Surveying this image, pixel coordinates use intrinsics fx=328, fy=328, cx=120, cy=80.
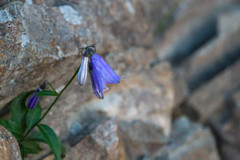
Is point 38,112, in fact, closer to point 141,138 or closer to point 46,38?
point 46,38

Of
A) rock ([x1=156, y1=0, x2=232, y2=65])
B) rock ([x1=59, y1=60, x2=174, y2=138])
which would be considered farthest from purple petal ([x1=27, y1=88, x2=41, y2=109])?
rock ([x1=156, y1=0, x2=232, y2=65])

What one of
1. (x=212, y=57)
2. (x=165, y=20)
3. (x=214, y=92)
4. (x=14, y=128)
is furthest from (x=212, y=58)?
(x=14, y=128)

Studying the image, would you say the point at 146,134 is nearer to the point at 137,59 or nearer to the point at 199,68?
the point at 137,59

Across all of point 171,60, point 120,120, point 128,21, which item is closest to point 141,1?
Result: point 128,21

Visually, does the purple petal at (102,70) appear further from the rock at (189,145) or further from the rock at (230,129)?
the rock at (230,129)

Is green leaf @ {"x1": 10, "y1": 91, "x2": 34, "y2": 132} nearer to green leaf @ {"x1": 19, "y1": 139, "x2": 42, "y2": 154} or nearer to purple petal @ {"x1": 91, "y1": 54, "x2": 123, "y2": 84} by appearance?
green leaf @ {"x1": 19, "y1": 139, "x2": 42, "y2": 154}

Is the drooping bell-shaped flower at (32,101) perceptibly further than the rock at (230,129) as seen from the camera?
No

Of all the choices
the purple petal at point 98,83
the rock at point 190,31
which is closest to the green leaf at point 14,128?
the purple petal at point 98,83
